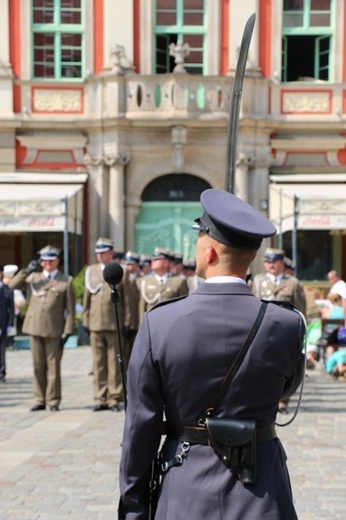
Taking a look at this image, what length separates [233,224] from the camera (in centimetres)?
405

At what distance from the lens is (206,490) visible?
393cm

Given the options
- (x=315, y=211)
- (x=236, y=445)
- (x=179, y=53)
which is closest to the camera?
(x=236, y=445)

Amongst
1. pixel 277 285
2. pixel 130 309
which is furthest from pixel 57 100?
pixel 277 285

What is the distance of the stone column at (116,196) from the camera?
26.6 metres

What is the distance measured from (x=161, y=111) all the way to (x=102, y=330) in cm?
1310

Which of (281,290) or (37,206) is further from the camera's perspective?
(37,206)

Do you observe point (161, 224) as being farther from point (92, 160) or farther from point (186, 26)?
point (186, 26)

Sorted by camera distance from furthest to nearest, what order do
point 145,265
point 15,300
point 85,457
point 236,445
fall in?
1. point 15,300
2. point 145,265
3. point 85,457
4. point 236,445

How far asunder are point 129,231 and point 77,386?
10650 mm

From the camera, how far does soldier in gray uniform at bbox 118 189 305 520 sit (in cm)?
396

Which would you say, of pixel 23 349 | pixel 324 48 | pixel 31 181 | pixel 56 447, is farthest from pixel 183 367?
pixel 324 48

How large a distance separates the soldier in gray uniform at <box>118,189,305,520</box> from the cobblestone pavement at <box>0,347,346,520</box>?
354cm

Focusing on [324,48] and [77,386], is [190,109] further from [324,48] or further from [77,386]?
[77,386]

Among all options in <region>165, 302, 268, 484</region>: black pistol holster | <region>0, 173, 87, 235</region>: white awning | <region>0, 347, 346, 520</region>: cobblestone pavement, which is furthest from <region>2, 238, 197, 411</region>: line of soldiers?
<region>0, 173, 87, 235</region>: white awning
